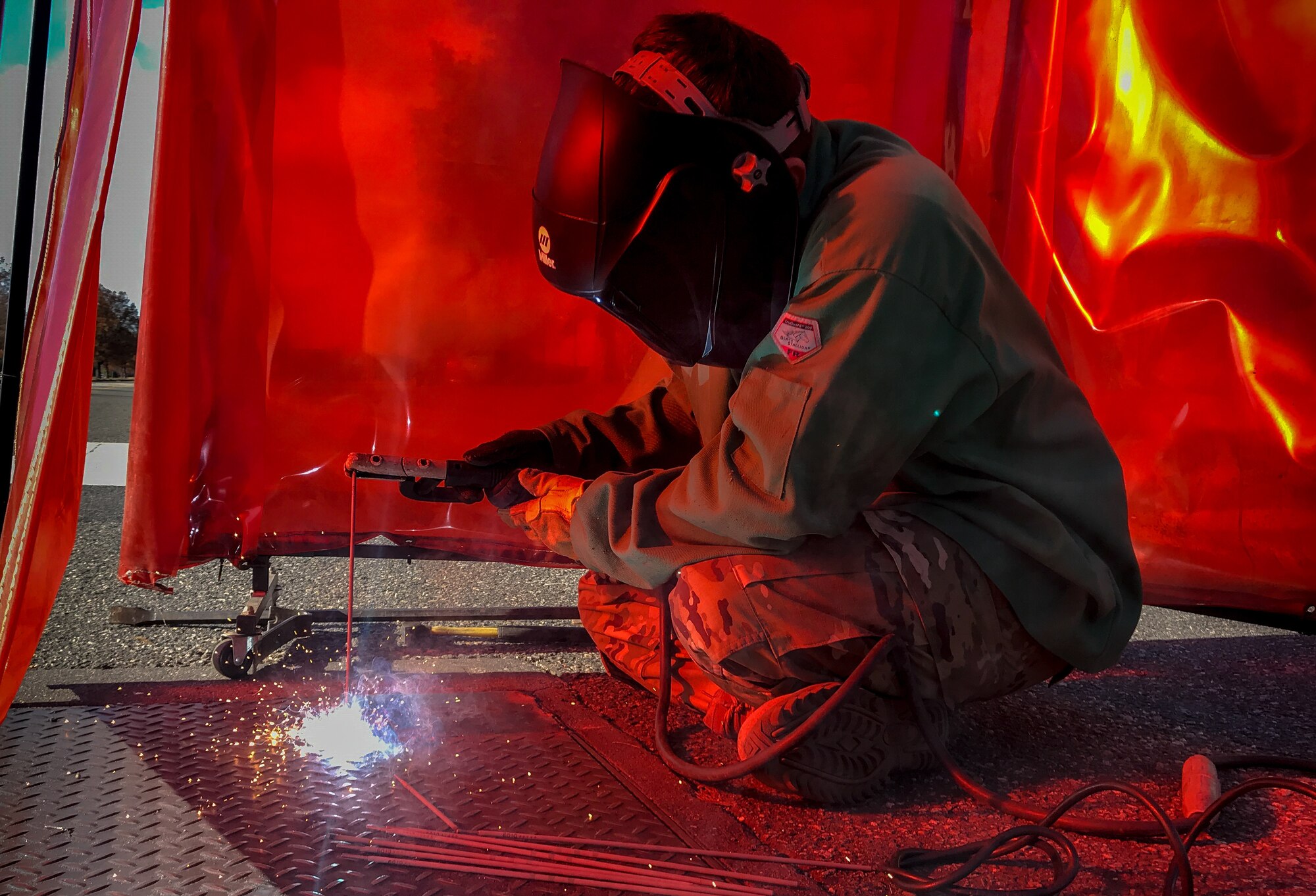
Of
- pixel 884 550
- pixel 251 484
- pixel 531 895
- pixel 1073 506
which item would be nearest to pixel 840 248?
pixel 884 550

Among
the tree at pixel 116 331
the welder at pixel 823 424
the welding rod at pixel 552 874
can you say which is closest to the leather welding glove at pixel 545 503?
the welder at pixel 823 424

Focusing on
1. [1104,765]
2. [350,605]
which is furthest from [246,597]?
[1104,765]

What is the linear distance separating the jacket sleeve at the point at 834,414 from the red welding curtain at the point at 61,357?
1116 mm

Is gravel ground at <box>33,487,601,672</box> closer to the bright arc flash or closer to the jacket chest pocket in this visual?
the bright arc flash

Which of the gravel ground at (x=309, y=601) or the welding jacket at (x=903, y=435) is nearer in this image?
the welding jacket at (x=903, y=435)

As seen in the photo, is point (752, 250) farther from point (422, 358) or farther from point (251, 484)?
point (251, 484)

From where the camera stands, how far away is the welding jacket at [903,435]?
1351 millimetres

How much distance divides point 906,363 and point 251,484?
1.59 metres

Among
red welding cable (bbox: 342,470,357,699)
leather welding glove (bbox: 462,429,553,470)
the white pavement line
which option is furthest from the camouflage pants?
Answer: the white pavement line

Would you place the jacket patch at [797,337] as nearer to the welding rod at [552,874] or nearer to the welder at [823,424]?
the welder at [823,424]

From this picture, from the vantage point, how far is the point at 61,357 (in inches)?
64.9

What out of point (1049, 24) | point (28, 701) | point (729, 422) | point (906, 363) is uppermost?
point (1049, 24)

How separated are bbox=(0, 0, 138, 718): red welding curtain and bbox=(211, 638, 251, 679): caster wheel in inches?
15.7

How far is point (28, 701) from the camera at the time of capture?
179 centimetres
